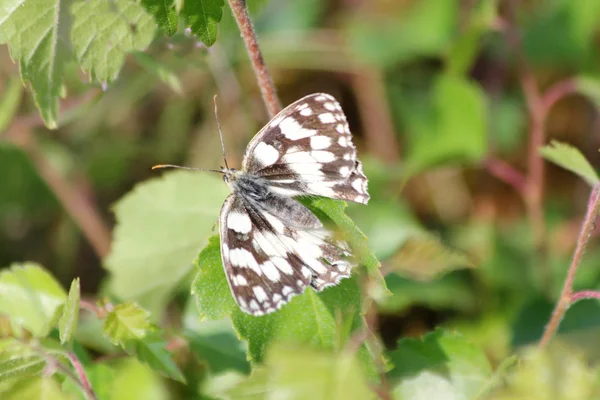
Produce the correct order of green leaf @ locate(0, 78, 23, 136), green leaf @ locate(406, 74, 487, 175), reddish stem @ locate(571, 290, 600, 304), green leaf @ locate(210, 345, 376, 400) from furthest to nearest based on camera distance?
green leaf @ locate(406, 74, 487, 175) < green leaf @ locate(0, 78, 23, 136) < reddish stem @ locate(571, 290, 600, 304) < green leaf @ locate(210, 345, 376, 400)

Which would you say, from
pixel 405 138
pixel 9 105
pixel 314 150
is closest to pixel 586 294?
pixel 314 150

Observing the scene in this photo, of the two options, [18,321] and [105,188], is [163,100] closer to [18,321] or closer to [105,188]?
[105,188]

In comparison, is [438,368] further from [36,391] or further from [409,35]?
[409,35]

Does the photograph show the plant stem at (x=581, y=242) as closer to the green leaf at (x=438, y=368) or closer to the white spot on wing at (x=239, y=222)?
the green leaf at (x=438, y=368)

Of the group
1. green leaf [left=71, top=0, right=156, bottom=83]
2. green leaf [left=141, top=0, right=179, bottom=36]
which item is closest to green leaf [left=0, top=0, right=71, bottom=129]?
green leaf [left=71, top=0, right=156, bottom=83]

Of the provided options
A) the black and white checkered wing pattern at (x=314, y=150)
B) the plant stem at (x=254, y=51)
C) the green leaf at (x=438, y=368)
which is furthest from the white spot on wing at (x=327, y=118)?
the green leaf at (x=438, y=368)

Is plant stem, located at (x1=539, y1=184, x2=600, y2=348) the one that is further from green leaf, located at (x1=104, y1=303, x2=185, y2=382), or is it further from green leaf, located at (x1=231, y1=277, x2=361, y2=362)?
Result: green leaf, located at (x1=104, y1=303, x2=185, y2=382)
